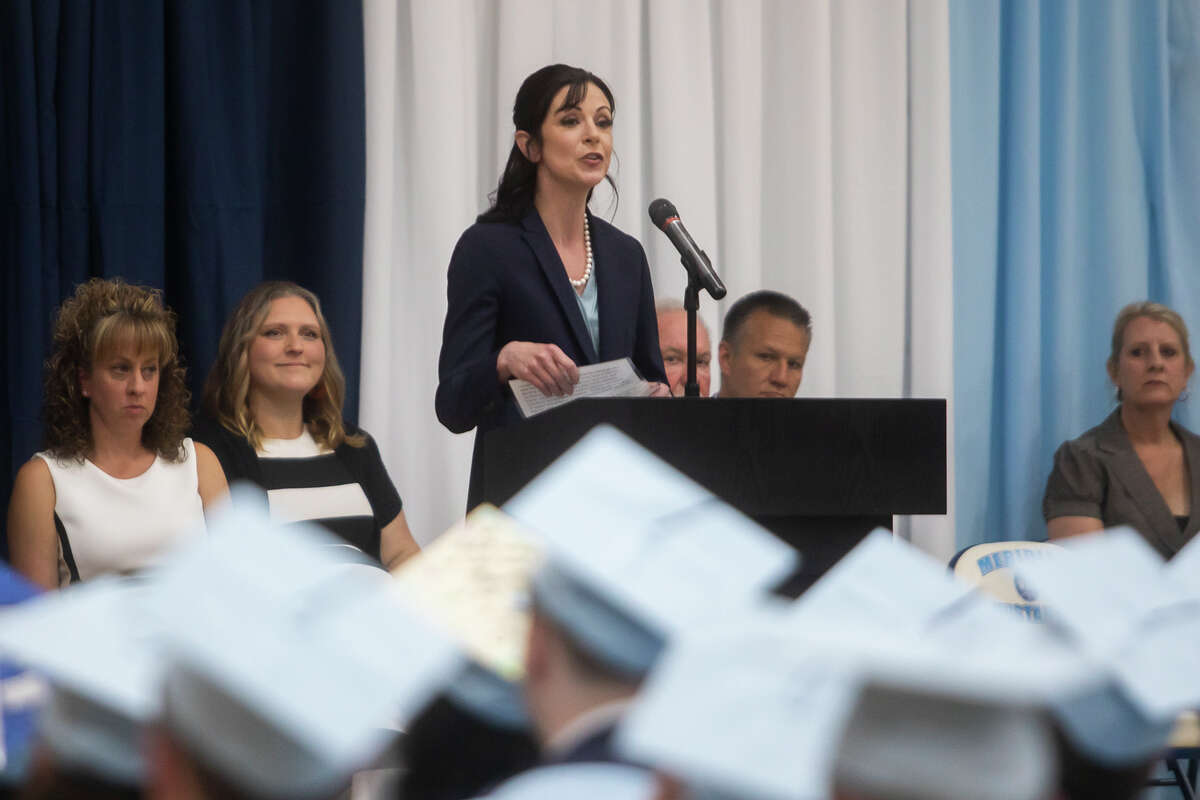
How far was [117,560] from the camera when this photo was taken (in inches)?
113

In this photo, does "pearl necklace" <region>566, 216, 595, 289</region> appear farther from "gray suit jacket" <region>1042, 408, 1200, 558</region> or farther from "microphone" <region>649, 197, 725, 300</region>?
"gray suit jacket" <region>1042, 408, 1200, 558</region>

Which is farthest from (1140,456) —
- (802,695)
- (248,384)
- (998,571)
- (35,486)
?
(802,695)

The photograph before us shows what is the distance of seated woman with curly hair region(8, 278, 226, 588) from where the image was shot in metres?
2.86

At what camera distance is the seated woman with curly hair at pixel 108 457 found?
9.39ft

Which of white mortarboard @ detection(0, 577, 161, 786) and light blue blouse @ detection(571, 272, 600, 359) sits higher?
light blue blouse @ detection(571, 272, 600, 359)

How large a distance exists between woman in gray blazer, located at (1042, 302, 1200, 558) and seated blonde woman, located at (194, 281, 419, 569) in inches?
84.8

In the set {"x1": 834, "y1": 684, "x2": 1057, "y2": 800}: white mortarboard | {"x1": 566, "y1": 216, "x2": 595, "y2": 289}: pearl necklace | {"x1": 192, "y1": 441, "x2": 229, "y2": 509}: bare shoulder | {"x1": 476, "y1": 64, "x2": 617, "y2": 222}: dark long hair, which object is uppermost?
{"x1": 476, "y1": 64, "x2": 617, "y2": 222}: dark long hair

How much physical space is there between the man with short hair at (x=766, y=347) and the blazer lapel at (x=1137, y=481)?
116cm

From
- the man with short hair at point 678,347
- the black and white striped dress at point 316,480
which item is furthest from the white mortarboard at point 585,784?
the man with short hair at point 678,347

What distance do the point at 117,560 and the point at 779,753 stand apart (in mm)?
2538

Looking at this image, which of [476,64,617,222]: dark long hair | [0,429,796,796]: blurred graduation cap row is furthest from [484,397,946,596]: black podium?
[0,429,796,796]: blurred graduation cap row

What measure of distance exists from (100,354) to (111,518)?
1.20ft

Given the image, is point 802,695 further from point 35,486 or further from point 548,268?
point 35,486

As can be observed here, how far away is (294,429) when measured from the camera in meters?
3.37
